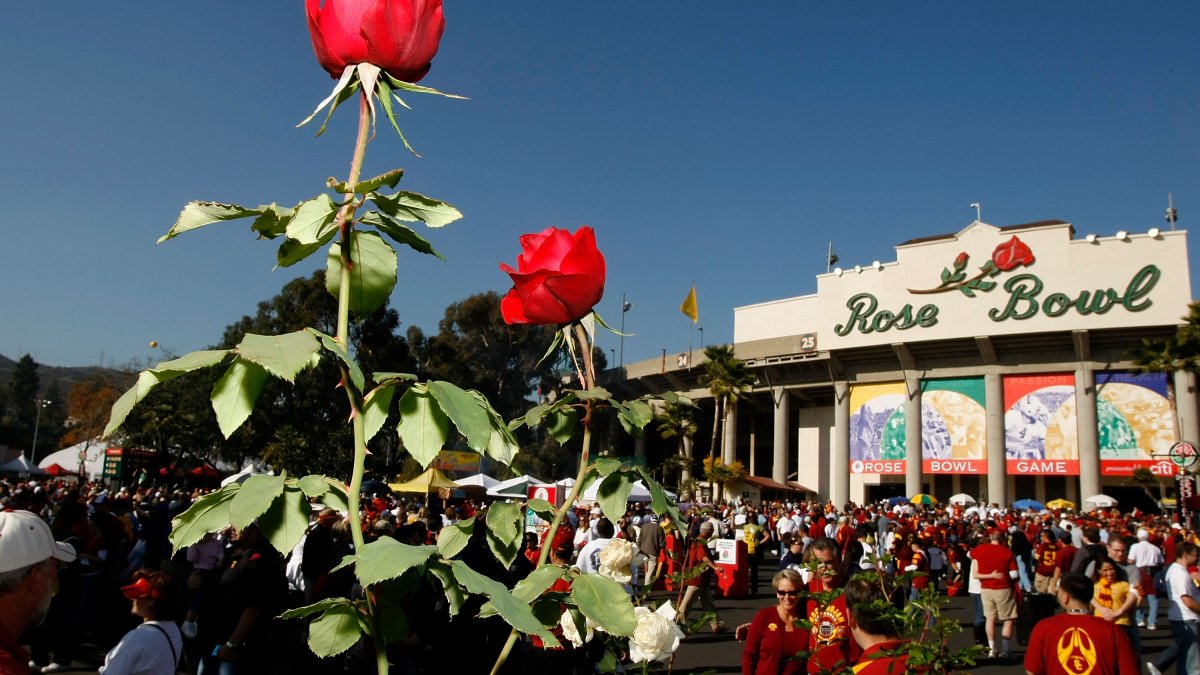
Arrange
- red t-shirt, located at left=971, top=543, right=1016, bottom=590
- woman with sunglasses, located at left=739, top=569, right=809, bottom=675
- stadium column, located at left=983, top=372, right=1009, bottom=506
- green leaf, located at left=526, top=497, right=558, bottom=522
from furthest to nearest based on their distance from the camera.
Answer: stadium column, located at left=983, top=372, right=1009, bottom=506 → red t-shirt, located at left=971, top=543, right=1016, bottom=590 → woman with sunglasses, located at left=739, top=569, right=809, bottom=675 → green leaf, located at left=526, top=497, right=558, bottom=522

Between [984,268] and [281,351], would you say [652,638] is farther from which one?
[984,268]

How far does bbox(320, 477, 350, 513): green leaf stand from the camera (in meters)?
1.13

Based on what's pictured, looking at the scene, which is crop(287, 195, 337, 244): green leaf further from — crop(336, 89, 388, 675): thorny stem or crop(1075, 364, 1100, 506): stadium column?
crop(1075, 364, 1100, 506): stadium column

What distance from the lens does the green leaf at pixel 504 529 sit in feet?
4.26

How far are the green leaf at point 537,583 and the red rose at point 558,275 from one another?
39cm

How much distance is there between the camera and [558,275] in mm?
1338

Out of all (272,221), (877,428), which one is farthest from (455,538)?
(877,428)

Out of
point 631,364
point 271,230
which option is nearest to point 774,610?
point 271,230

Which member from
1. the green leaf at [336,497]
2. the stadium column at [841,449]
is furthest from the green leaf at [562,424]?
the stadium column at [841,449]

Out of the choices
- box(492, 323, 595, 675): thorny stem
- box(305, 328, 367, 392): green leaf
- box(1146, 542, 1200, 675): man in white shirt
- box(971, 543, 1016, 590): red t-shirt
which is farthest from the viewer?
box(971, 543, 1016, 590): red t-shirt

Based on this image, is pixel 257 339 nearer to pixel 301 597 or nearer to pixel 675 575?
pixel 675 575

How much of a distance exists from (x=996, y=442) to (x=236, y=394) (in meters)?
42.6

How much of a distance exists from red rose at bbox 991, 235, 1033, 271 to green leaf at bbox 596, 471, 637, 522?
4254 cm

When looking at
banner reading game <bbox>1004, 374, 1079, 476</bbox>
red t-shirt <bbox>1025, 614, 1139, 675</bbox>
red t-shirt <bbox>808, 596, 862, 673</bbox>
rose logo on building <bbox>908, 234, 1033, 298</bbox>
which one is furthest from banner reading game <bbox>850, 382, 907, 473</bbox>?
red t-shirt <bbox>808, 596, 862, 673</bbox>
